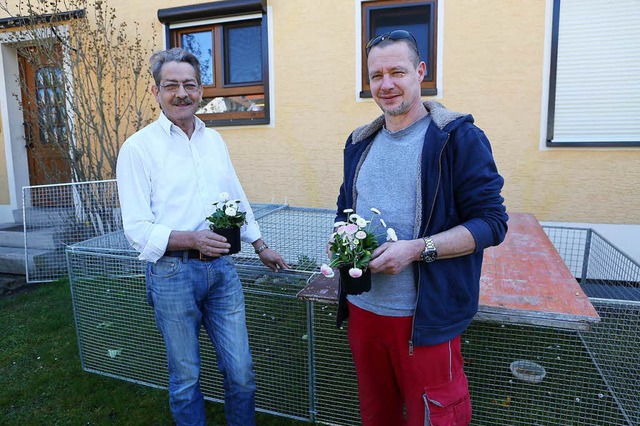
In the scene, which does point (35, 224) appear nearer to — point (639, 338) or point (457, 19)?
point (457, 19)

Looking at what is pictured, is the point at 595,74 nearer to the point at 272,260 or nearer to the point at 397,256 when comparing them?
the point at 272,260

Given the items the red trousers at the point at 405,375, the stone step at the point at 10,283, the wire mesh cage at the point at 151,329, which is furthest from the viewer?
the stone step at the point at 10,283

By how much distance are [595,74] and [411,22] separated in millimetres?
2026

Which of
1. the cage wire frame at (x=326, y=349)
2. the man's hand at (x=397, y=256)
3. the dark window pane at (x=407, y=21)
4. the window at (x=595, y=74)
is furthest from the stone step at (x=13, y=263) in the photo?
the window at (x=595, y=74)

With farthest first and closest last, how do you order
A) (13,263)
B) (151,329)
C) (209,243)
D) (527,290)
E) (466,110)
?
(13,263), (466,110), (151,329), (527,290), (209,243)

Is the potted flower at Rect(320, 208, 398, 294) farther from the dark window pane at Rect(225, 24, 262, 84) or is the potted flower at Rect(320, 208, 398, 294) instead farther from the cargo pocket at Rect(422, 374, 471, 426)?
the dark window pane at Rect(225, 24, 262, 84)

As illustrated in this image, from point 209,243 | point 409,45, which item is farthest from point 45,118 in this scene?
point 409,45

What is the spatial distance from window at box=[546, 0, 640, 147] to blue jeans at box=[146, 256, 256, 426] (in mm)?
4088

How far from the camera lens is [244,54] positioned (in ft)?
19.6

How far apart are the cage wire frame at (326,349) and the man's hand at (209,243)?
2.25 ft

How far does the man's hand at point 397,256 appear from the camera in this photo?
1515mm

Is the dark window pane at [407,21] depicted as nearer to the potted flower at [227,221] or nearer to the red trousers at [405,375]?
the potted flower at [227,221]

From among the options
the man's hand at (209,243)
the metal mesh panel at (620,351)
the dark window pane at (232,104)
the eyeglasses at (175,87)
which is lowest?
the metal mesh panel at (620,351)

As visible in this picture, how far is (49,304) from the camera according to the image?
4.79 metres
